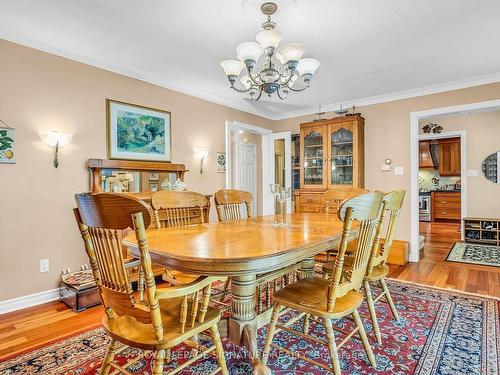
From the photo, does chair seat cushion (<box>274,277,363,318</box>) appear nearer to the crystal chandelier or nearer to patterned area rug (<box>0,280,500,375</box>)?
patterned area rug (<box>0,280,500,375</box>)

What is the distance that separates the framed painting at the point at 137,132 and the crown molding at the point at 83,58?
352 millimetres

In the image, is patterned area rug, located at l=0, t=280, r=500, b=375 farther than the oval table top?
Yes

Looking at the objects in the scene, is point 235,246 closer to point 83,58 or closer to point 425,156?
point 83,58

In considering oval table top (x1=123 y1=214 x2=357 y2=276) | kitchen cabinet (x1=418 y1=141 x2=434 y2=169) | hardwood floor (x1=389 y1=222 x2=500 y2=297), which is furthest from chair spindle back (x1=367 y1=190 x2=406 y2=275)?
kitchen cabinet (x1=418 y1=141 x2=434 y2=169)

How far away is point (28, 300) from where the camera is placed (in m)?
2.68

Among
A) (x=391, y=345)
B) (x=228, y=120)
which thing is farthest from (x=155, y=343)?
(x=228, y=120)

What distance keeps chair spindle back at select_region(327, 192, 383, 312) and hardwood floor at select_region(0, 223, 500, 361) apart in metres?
1.94

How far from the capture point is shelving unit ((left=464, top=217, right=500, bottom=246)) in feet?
17.4

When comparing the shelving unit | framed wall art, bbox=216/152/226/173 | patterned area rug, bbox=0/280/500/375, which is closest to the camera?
patterned area rug, bbox=0/280/500/375

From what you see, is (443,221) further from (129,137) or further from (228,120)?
(129,137)

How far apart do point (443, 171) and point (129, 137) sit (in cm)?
806

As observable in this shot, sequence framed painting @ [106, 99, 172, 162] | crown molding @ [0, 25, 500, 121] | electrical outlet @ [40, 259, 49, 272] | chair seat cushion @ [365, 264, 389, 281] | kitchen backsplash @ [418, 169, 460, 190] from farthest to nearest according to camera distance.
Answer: kitchen backsplash @ [418, 169, 460, 190] < framed painting @ [106, 99, 172, 162] < electrical outlet @ [40, 259, 49, 272] < crown molding @ [0, 25, 500, 121] < chair seat cushion @ [365, 264, 389, 281]

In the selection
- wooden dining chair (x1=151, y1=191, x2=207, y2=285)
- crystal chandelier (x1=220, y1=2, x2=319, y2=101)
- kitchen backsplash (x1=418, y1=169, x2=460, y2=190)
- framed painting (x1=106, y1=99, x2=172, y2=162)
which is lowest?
wooden dining chair (x1=151, y1=191, x2=207, y2=285)

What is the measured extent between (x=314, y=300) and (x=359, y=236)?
1.36 feet
